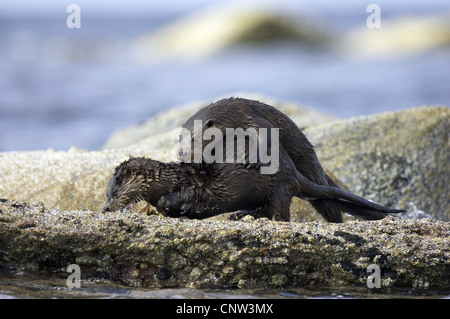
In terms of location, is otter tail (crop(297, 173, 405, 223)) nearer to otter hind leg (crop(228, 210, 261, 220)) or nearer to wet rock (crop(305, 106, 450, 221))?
otter hind leg (crop(228, 210, 261, 220))

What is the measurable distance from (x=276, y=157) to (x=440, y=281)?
1295mm

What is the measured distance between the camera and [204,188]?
16.2 ft

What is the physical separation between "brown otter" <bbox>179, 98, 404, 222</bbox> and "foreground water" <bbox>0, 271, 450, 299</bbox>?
1111 millimetres

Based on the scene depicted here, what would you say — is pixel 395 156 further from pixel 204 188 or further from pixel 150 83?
pixel 150 83

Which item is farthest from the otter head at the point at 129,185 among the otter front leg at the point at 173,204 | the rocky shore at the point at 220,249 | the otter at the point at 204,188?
the rocky shore at the point at 220,249

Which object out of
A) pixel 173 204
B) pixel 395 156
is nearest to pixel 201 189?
pixel 173 204

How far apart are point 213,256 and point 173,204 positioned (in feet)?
2.94

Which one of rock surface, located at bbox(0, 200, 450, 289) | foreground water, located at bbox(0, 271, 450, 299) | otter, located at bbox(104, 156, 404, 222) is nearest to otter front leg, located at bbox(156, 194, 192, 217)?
otter, located at bbox(104, 156, 404, 222)

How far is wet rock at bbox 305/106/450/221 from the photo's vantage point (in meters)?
7.85

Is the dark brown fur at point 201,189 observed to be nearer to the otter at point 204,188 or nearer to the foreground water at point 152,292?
the otter at point 204,188

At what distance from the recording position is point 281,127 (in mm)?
5102
